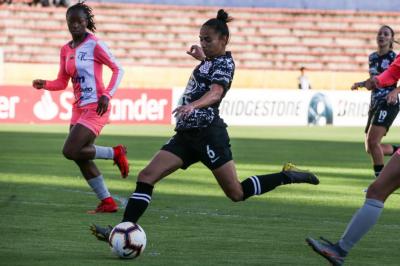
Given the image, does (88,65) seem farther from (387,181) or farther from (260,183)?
(387,181)

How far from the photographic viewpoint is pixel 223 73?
9.14 metres

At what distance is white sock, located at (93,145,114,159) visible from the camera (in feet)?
39.9

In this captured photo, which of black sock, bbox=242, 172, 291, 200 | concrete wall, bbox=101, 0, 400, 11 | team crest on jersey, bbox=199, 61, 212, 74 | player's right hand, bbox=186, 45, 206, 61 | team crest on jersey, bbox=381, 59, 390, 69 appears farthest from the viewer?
concrete wall, bbox=101, 0, 400, 11

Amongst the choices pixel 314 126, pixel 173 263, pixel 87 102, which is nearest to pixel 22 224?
pixel 87 102

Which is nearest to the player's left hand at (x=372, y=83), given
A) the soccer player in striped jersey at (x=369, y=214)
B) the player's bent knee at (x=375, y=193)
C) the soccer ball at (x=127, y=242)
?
the soccer player in striped jersey at (x=369, y=214)

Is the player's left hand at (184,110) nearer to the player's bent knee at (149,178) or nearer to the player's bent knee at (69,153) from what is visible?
the player's bent knee at (149,178)

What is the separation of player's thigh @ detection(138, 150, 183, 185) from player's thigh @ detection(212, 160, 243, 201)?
0.44 m

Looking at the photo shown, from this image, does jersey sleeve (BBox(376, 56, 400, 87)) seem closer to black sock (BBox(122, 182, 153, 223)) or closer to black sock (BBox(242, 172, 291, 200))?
black sock (BBox(242, 172, 291, 200))

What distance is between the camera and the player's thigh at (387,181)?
26.1ft

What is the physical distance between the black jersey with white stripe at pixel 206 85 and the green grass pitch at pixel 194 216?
102 cm

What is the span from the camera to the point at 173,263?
27.3ft

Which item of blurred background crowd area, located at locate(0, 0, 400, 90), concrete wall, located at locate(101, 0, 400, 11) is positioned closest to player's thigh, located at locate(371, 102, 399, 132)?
blurred background crowd area, located at locate(0, 0, 400, 90)

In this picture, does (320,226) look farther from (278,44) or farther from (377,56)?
(278,44)

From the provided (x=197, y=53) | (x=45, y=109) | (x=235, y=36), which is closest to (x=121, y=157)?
(x=197, y=53)
